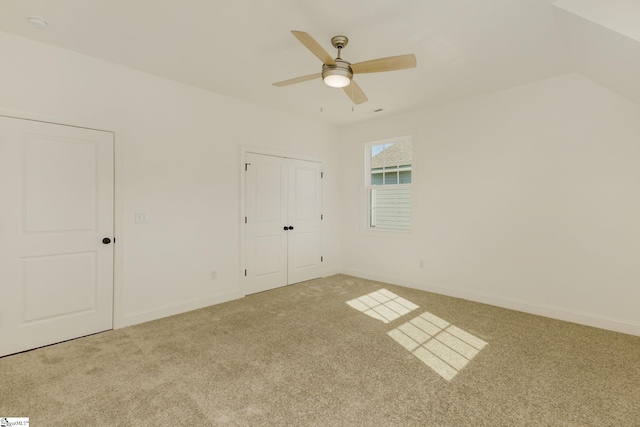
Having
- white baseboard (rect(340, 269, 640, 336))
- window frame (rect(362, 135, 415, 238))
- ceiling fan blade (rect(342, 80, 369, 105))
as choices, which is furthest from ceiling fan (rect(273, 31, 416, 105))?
white baseboard (rect(340, 269, 640, 336))

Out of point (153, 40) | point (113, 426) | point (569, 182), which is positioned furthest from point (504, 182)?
point (113, 426)

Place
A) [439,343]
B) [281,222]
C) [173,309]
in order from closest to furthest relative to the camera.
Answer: [439,343], [173,309], [281,222]

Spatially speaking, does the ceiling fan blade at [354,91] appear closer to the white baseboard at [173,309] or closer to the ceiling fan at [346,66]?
the ceiling fan at [346,66]

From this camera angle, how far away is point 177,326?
320 centimetres

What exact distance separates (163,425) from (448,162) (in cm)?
425

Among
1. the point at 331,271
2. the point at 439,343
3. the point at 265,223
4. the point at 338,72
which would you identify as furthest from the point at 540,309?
the point at 265,223

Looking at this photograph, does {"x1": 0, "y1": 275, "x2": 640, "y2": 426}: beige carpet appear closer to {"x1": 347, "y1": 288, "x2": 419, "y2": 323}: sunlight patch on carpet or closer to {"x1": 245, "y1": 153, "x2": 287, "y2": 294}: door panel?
{"x1": 347, "y1": 288, "x2": 419, "y2": 323}: sunlight patch on carpet

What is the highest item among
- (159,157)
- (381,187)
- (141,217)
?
(159,157)

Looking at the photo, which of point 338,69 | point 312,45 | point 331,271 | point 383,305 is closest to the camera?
point 312,45

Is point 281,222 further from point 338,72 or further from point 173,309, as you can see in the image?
point 338,72

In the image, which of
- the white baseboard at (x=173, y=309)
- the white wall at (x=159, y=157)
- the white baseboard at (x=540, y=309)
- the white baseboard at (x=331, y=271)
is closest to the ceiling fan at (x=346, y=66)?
the white wall at (x=159, y=157)

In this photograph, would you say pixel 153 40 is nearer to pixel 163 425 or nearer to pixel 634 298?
pixel 163 425

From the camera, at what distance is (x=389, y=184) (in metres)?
5.06

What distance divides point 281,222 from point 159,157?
6.43ft
